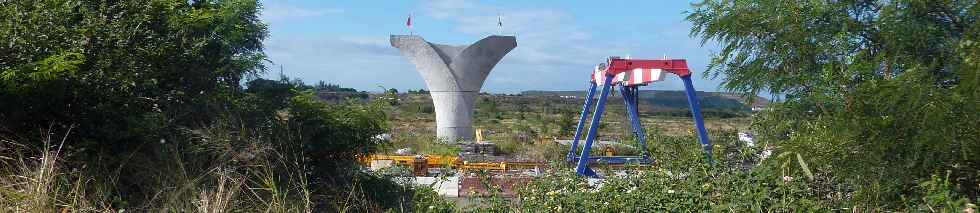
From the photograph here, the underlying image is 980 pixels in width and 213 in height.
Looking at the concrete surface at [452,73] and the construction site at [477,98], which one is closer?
the construction site at [477,98]

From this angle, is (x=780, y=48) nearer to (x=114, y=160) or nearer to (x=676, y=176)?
(x=676, y=176)

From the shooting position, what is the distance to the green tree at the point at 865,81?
4438mm

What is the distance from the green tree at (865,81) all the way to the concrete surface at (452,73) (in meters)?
29.9

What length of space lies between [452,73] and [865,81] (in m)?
36.0

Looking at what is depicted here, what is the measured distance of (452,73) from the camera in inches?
1673

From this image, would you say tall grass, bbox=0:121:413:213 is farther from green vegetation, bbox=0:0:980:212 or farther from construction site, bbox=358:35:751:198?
construction site, bbox=358:35:751:198

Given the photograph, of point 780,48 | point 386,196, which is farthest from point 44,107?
point 780,48

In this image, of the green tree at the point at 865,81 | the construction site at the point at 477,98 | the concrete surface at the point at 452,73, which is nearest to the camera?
the green tree at the point at 865,81

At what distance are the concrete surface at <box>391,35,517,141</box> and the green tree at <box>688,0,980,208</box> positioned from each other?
29862mm

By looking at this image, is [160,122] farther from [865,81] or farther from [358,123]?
[865,81]

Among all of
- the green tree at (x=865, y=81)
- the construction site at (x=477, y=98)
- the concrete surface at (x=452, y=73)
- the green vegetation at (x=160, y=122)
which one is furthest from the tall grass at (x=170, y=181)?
the concrete surface at (x=452, y=73)

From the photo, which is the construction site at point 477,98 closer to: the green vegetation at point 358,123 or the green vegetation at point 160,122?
the green vegetation at point 358,123

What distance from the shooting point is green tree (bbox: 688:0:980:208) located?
4.44 meters

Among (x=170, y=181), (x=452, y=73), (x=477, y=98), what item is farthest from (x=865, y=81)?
(x=477, y=98)
